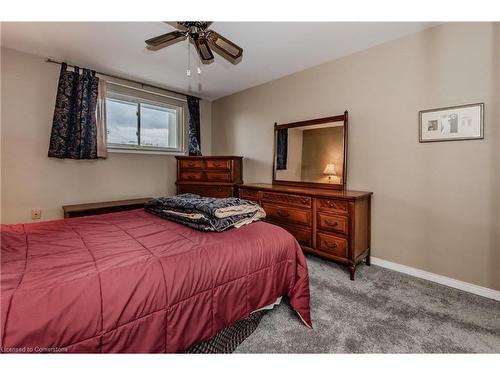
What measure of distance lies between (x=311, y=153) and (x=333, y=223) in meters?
1.05

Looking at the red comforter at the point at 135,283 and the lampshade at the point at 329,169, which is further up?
the lampshade at the point at 329,169

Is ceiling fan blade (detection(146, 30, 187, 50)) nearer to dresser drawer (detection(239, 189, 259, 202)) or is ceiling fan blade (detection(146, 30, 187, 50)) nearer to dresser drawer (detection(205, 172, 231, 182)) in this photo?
dresser drawer (detection(239, 189, 259, 202))

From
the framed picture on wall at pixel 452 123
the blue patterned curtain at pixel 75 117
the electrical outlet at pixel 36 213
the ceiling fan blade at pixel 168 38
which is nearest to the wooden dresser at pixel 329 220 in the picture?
the framed picture on wall at pixel 452 123

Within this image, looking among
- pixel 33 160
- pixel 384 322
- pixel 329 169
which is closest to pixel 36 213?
pixel 33 160

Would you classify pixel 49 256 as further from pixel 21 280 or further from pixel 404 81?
pixel 404 81

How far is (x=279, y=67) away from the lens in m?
3.14

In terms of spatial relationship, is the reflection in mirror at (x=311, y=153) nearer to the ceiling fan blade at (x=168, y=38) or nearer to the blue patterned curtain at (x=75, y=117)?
the ceiling fan blade at (x=168, y=38)

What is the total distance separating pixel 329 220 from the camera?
245 centimetres

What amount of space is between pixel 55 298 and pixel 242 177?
132 inches

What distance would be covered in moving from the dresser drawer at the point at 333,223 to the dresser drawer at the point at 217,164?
171cm

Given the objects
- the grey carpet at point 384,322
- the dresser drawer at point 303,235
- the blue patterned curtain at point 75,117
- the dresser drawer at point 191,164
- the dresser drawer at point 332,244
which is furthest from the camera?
the dresser drawer at point 191,164

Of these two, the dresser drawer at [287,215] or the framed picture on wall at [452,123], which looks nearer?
the framed picture on wall at [452,123]

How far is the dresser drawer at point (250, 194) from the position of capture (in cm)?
316

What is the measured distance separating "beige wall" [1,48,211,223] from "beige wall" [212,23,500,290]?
315cm
